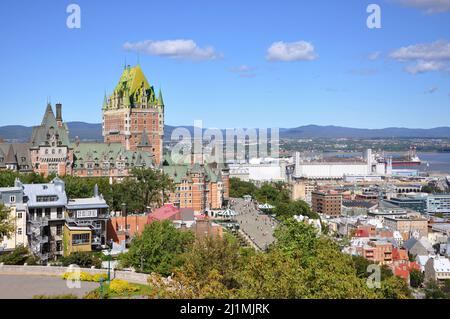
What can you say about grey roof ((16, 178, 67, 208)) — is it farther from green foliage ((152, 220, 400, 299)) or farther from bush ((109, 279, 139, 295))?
bush ((109, 279, 139, 295))

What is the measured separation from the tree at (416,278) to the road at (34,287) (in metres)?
40.9

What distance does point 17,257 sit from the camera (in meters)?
36.3

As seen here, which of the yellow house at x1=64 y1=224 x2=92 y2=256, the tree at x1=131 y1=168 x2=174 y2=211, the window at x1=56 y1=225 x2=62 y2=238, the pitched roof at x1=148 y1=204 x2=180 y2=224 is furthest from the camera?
the tree at x1=131 y1=168 x2=174 y2=211

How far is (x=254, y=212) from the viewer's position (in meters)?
87.1

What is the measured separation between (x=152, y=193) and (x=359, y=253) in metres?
21.5

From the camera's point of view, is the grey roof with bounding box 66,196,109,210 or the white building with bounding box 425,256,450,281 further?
the white building with bounding box 425,256,450,281

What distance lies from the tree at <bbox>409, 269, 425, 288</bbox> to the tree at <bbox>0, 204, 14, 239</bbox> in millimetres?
37911

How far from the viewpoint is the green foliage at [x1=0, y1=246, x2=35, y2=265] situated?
35.8m

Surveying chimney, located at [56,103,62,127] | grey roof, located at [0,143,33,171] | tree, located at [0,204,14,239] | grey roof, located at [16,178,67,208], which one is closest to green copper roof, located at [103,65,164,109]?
chimney, located at [56,103,62,127]

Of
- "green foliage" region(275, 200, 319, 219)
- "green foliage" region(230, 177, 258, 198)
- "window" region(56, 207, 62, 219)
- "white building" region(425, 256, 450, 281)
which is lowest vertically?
"white building" region(425, 256, 450, 281)

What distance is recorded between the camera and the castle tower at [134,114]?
292ft
